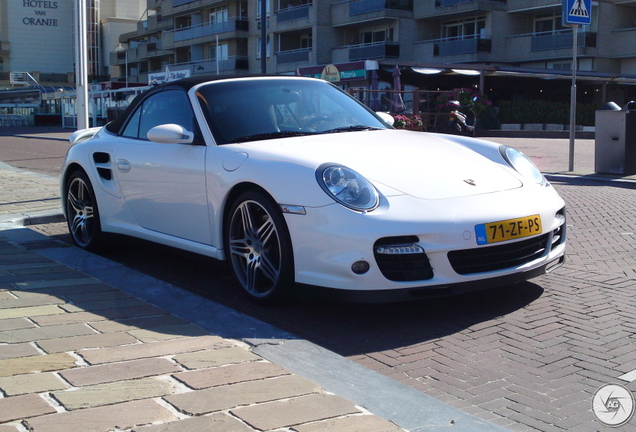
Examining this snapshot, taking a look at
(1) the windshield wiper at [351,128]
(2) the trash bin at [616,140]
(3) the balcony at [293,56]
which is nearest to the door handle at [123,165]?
(1) the windshield wiper at [351,128]

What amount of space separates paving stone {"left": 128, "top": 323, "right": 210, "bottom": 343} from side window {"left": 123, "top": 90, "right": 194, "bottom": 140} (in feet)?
5.61

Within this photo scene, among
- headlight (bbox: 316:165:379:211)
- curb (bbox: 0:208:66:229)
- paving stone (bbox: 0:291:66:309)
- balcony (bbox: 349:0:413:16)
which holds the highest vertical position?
balcony (bbox: 349:0:413:16)

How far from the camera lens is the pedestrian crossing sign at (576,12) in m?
13.2

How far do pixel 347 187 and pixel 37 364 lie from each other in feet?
5.87

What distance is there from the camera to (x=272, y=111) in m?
5.09

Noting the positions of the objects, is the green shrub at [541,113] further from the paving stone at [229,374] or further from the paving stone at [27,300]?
the paving stone at [229,374]

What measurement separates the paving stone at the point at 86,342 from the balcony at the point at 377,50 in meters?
44.6

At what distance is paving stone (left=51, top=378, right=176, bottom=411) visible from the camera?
2.79 metres

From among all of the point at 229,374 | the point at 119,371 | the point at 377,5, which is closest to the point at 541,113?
the point at 377,5

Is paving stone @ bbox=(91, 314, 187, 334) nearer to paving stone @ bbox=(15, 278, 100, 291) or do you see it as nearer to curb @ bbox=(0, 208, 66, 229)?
paving stone @ bbox=(15, 278, 100, 291)

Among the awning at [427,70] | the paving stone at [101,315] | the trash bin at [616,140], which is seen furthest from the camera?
the awning at [427,70]

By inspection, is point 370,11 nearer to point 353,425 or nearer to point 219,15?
point 219,15

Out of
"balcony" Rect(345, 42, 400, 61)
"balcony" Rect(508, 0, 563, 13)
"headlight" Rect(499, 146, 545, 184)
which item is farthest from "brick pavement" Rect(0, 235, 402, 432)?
"balcony" Rect(345, 42, 400, 61)

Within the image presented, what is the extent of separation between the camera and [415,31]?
47938 mm
